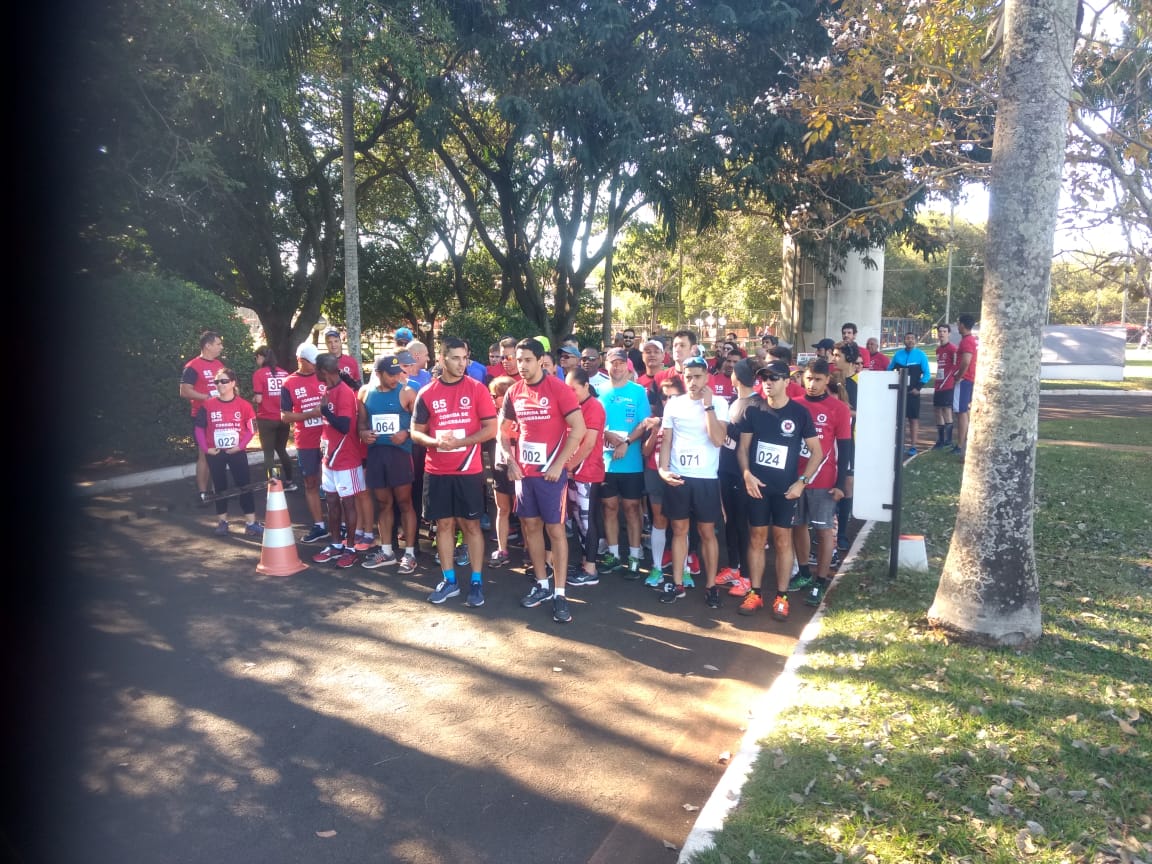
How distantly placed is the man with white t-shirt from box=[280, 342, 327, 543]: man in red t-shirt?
358cm

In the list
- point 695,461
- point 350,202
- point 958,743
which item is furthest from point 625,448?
point 350,202

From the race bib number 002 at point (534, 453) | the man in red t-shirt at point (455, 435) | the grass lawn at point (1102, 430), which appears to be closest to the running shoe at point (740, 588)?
the race bib number 002 at point (534, 453)

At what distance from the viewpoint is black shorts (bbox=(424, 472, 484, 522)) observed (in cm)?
661

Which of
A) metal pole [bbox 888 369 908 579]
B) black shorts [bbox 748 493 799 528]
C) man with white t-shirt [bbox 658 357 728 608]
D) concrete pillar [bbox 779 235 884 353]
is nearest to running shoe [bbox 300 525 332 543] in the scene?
man with white t-shirt [bbox 658 357 728 608]

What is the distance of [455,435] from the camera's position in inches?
261

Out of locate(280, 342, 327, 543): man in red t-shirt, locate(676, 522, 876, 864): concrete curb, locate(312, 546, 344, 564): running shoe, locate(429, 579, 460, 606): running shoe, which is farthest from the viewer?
locate(280, 342, 327, 543): man in red t-shirt

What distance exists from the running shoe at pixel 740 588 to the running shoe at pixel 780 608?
15.4 inches

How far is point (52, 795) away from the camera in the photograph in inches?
158

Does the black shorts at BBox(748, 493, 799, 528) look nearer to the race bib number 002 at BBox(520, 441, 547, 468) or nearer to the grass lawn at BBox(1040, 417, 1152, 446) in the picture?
the race bib number 002 at BBox(520, 441, 547, 468)

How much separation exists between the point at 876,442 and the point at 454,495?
357 cm

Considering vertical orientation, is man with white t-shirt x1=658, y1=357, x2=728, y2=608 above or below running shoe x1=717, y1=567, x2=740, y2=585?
above

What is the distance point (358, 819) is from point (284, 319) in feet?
66.1

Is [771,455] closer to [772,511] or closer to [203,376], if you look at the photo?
[772,511]

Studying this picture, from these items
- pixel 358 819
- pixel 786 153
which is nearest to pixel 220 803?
pixel 358 819
